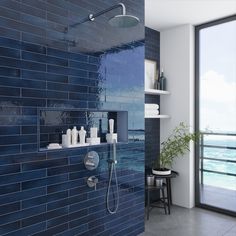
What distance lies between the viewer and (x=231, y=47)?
345cm

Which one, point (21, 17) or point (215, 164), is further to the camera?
point (215, 164)

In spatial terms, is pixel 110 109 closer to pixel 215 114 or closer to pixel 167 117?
pixel 167 117

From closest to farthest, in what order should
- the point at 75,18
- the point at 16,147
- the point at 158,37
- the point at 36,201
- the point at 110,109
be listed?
the point at 16,147
the point at 36,201
the point at 75,18
the point at 110,109
the point at 158,37

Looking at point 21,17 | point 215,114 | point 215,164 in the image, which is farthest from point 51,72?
point 215,164

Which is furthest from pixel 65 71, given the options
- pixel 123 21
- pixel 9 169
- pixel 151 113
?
pixel 151 113

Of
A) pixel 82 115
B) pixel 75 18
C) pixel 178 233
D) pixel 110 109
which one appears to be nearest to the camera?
pixel 75 18

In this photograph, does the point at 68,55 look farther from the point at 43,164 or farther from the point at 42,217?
the point at 42,217

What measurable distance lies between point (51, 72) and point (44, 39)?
26 centimetres

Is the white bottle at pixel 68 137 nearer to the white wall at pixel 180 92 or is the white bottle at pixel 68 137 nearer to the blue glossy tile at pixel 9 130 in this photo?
the blue glossy tile at pixel 9 130

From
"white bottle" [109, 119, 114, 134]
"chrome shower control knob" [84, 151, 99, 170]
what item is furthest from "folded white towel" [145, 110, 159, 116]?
"chrome shower control knob" [84, 151, 99, 170]

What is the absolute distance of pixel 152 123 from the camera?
13.0 ft

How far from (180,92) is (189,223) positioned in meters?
1.82

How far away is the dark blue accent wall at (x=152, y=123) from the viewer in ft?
12.7

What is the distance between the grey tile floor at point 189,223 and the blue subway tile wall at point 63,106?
1.03 ft
